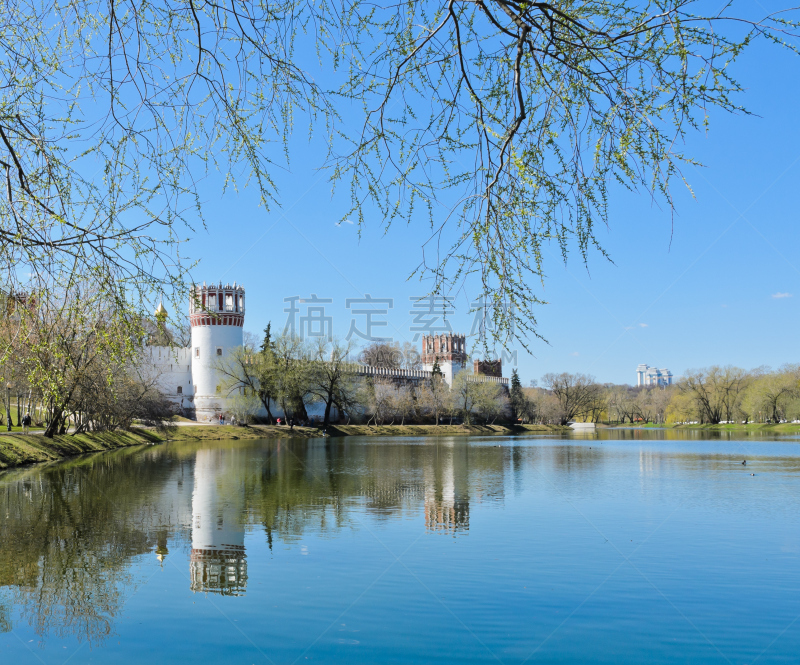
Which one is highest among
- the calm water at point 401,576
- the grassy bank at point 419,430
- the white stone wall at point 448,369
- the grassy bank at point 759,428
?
the white stone wall at point 448,369

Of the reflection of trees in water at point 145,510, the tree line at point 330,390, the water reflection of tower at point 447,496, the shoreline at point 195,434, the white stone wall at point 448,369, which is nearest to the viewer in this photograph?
the reflection of trees in water at point 145,510

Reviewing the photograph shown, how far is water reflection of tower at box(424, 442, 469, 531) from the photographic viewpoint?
959cm

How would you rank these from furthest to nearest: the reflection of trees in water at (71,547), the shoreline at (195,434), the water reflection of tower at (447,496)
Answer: the shoreline at (195,434)
the water reflection of tower at (447,496)
the reflection of trees in water at (71,547)

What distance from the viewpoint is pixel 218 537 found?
8625 mm

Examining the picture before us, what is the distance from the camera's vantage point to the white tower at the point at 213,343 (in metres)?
46.7

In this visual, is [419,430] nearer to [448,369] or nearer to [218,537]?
[448,369]

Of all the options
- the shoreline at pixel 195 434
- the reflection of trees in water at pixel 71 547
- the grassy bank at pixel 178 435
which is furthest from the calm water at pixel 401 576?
the shoreline at pixel 195 434

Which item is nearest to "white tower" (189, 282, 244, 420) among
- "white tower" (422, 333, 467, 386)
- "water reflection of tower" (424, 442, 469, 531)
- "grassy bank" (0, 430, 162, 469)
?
"grassy bank" (0, 430, 162, 469)

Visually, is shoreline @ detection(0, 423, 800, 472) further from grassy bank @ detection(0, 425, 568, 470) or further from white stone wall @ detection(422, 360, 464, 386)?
white stone wall @ detection(422, 360, 464, 386)

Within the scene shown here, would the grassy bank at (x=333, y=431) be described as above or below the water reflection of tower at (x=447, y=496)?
below

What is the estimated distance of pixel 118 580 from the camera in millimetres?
6527

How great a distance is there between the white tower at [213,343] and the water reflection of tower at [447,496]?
1166 inches

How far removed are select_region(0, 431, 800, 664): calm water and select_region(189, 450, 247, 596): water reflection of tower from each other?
4 centimetres

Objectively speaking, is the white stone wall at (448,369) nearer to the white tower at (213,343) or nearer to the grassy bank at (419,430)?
the grassy bank at (419,430)
